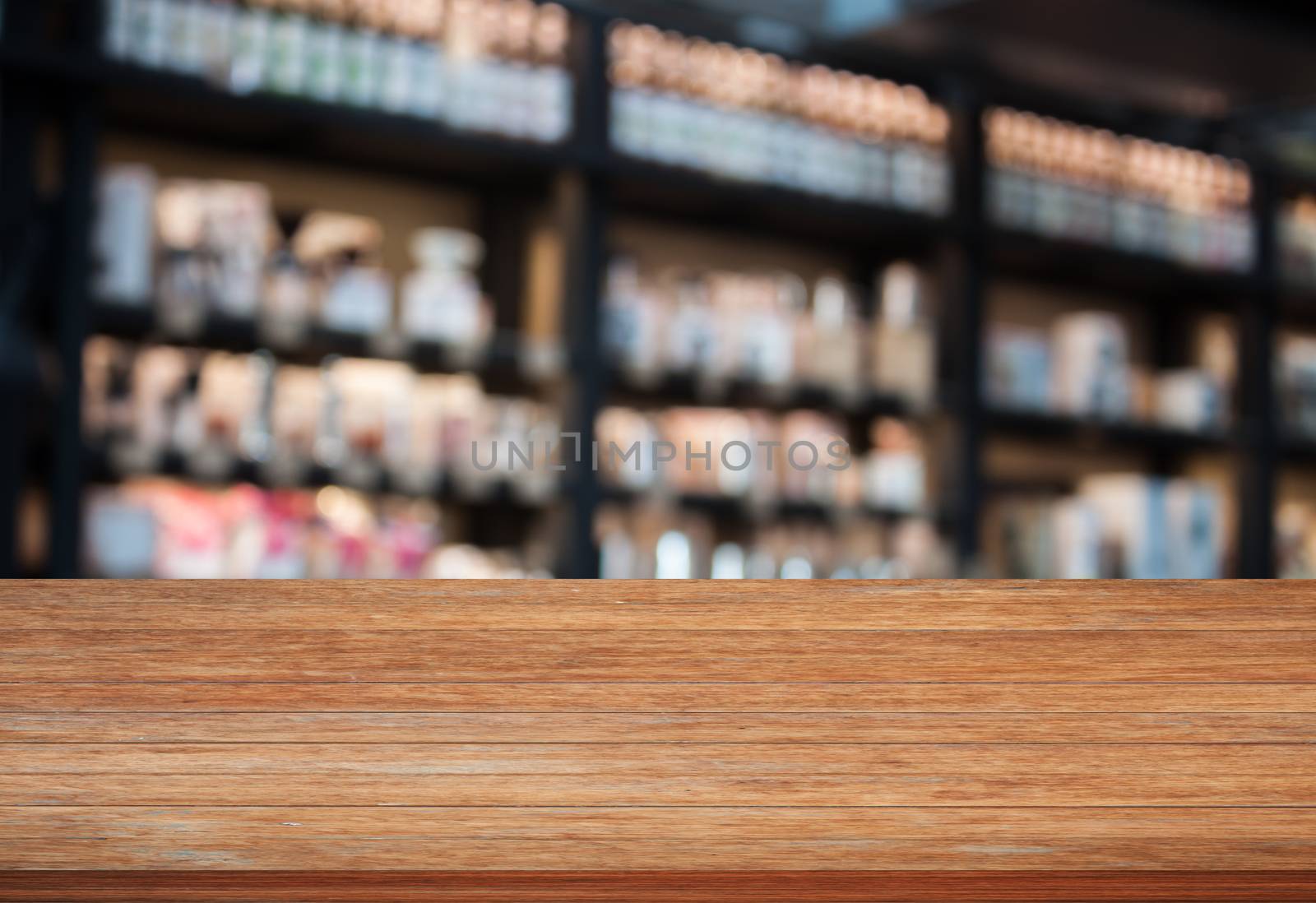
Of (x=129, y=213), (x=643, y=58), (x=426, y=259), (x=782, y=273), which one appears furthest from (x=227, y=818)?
(x=782, y=273)

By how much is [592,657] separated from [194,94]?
9.78ft

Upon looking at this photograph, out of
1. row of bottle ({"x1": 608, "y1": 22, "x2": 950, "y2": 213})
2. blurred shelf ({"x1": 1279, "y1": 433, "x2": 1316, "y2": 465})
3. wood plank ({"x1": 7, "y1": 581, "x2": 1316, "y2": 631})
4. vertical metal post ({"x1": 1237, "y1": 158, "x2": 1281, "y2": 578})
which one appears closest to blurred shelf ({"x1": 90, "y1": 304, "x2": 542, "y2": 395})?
row of bottle ({"x1": 608, "y1": 22, "x2": 950, "y2": 213})

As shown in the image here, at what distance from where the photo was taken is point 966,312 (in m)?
4.09

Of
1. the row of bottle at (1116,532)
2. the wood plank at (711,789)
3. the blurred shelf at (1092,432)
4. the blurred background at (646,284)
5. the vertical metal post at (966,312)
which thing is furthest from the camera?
the row of bottle at (1116,532)

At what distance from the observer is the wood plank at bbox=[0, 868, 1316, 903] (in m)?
0.26

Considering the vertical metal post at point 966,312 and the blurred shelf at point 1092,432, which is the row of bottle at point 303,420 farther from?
the blurred shelf at point 1092,432

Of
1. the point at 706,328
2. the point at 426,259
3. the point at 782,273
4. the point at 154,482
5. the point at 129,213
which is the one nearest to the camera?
the point at 129,213

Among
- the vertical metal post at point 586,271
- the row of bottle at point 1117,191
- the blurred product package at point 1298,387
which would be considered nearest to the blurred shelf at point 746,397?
the vertical metal post at point 586,271

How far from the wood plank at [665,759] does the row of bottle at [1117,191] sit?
4.10 meters

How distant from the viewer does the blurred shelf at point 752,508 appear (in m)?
3.48

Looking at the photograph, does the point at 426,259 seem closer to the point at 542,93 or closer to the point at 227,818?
the point at 542,93

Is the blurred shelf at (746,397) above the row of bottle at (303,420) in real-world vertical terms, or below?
above

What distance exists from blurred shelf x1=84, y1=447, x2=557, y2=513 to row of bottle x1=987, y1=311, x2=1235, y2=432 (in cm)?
154

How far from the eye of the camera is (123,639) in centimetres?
27
